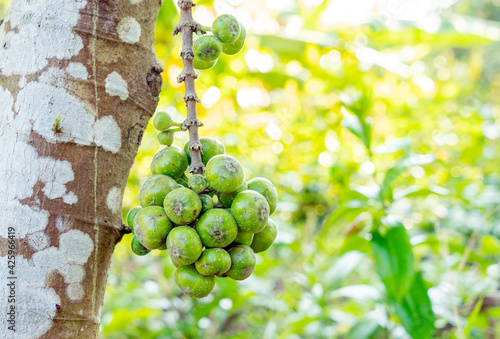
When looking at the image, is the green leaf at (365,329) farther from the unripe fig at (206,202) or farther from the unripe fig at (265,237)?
the unripe fig at (206,202)

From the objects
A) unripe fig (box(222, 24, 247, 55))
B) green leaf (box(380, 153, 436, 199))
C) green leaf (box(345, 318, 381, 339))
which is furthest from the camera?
green leaf (box(345, 318, 381, 339))

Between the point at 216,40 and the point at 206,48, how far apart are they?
4cm

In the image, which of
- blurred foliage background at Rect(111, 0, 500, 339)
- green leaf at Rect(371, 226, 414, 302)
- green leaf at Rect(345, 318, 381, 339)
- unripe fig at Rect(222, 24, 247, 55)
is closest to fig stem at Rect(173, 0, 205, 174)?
unripe fig at Rect(222, 24, 247, 55)

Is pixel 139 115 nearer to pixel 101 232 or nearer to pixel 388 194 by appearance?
pixel 101 232

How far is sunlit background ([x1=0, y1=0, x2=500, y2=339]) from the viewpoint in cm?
227

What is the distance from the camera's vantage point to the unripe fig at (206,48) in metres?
0.91

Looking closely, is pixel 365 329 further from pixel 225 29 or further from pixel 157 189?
pixel 225 29

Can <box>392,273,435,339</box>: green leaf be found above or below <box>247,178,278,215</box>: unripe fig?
below

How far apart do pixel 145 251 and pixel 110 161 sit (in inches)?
9.6

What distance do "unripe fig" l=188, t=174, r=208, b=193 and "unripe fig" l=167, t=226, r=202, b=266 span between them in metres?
0.09

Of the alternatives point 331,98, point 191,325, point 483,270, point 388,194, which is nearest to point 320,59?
point 331,98

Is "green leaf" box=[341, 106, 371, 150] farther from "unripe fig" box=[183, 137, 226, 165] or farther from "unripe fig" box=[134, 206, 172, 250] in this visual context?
"unripe fig" box=[134, 206, 172, 250]

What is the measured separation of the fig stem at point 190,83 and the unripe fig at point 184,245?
0.15 metres

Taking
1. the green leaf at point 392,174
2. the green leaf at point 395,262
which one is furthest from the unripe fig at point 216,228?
the green leaf at point 392,174
